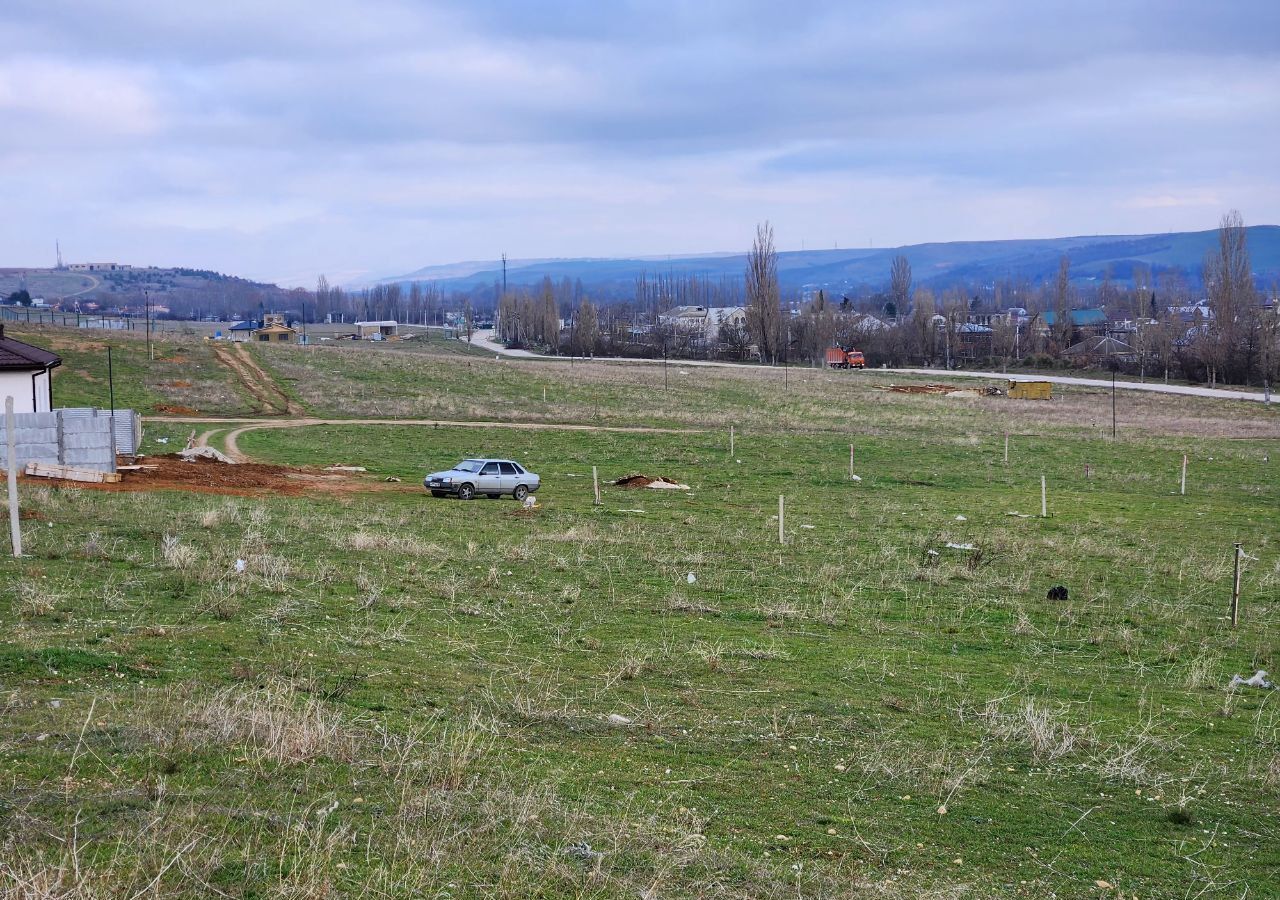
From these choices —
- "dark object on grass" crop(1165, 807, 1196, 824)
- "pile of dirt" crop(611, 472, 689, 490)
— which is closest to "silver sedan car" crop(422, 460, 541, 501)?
"pile of dirt" crop(611, 472, 689, 490)

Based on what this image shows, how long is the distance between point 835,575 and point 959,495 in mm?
17720

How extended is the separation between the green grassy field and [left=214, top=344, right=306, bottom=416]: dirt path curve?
3355 centimetres

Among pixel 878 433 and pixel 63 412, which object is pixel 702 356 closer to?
pixel 878 433

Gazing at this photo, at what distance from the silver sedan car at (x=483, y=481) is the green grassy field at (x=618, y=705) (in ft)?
12.6

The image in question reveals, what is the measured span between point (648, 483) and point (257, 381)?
1618 inches

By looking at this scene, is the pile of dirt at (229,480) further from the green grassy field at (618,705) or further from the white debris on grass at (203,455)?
the green grassy field at (618,705)

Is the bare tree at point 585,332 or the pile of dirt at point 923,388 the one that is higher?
the bare tree at point 585,332

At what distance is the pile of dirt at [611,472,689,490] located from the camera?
124 ft

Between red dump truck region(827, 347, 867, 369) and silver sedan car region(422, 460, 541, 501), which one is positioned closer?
silver sedan car region(422, 460, 541, 501)

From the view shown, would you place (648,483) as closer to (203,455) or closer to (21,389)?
(203,455)

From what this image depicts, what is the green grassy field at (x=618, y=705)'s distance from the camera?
8.17 m

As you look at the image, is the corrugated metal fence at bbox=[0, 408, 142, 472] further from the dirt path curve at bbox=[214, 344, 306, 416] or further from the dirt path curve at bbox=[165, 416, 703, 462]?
the dirt path curve at bbox=[214, 344, 306, 416]

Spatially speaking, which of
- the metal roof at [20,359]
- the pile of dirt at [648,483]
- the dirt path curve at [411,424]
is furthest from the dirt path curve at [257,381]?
the pile of dirt at [648,483]

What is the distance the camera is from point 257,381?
70688mm
